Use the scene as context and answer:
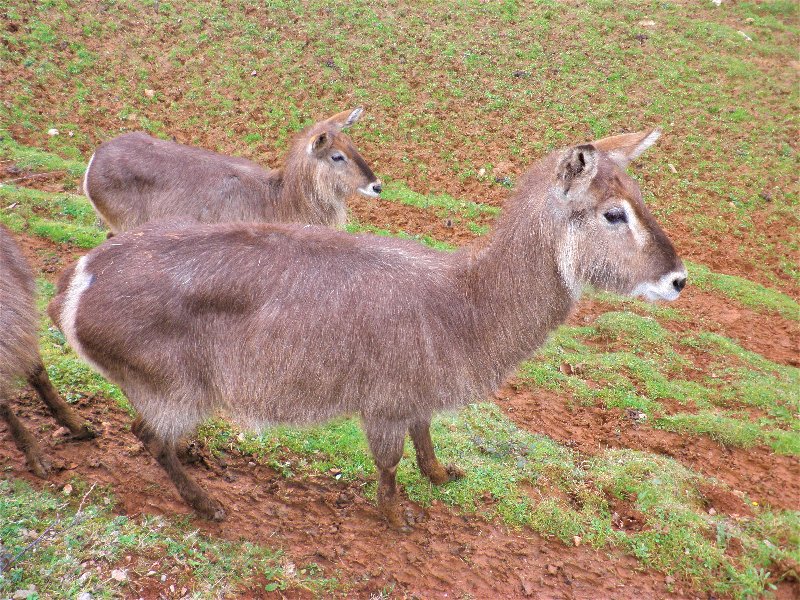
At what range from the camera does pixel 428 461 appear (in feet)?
14.6

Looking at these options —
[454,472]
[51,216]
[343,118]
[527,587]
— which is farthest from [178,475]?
[51,216]

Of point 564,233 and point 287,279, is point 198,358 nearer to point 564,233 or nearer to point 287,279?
point 287,279

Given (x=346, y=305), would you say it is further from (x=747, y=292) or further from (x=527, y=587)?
(x=747, y=292)

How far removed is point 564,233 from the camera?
3.44 metres

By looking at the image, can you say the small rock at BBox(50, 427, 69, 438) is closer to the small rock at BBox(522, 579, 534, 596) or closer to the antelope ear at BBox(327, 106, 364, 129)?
the small rock at BBox(522, 579, 534, 596)

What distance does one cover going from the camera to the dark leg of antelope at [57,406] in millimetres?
4082

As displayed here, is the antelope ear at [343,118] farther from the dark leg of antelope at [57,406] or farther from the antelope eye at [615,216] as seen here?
the antelope eye at [615,216]

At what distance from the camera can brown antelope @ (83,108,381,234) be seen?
23.0 feet

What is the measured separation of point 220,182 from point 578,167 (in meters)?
5.25

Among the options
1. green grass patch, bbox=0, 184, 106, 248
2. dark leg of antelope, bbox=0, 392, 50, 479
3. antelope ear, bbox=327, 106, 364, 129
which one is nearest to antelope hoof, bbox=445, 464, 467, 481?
dark leg of antelope, bbox=0, 392, 50, 479

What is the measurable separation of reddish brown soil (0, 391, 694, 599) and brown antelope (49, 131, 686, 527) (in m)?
0.63

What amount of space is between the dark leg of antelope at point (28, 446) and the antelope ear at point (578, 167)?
13.2ft

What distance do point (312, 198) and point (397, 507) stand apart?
177 inches

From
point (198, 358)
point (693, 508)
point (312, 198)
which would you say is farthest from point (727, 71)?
point (198, 358)
